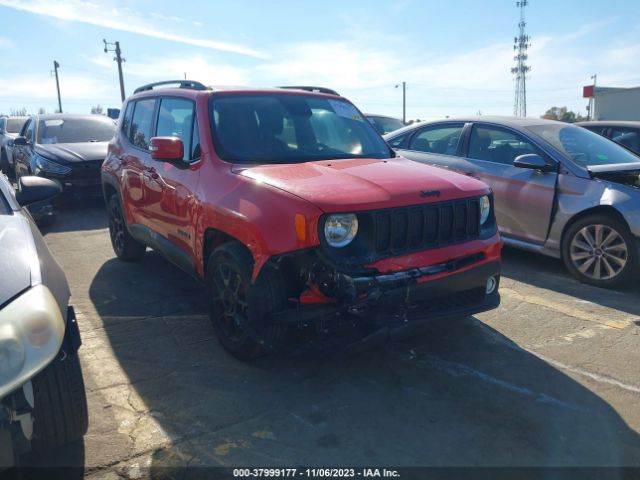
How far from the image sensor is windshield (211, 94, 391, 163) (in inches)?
160

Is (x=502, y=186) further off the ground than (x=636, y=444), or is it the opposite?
(x=502, y=186)

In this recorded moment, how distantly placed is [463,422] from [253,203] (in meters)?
1.78

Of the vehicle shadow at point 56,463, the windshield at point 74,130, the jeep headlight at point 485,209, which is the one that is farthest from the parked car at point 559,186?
the windshield at point 74,130

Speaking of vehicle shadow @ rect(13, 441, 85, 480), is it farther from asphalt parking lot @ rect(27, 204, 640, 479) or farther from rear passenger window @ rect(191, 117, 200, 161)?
rear passenger window @ rect(191, 117, 200, 161)

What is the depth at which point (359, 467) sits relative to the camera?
2.67 m

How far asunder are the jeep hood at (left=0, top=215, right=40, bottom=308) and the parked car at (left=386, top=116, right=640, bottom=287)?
4.60 m

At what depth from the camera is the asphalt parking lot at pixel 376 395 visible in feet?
9.16

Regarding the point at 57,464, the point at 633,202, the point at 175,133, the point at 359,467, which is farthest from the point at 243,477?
the point at 633,202

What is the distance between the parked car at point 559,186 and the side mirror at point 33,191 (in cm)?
432

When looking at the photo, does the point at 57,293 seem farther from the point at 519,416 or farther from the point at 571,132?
the point at 571,132

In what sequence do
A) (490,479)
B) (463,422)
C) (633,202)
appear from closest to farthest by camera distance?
(490,479) < (463,422) < (633,202)

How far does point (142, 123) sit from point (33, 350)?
3832 millimetres

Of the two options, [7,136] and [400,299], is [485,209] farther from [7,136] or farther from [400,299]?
[7,136]

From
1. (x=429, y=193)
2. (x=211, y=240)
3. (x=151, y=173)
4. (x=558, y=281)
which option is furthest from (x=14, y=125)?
(x=429, y=193)
